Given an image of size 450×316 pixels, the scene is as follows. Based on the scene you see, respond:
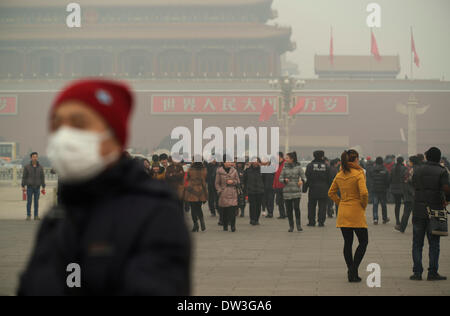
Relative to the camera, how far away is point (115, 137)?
6.20ft

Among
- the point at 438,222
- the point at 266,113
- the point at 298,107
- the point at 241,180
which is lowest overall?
the point at 438,222

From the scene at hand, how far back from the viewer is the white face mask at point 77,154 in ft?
5.90

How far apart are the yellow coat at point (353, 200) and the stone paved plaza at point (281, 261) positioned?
524 millimetres

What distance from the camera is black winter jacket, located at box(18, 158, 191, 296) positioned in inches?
70.2

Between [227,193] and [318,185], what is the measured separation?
1692mm

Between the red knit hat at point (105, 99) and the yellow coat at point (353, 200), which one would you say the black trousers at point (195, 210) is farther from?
the red knit hat at point (105, 99)

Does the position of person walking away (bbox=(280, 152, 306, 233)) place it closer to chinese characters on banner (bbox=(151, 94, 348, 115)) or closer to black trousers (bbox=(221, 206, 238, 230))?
black trousers (bbox=(221, 206, 238, 230))

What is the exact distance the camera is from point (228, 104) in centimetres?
4400

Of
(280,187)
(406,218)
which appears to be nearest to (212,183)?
(280,187)

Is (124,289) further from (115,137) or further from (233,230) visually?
(233,230)

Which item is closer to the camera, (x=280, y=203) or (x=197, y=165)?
(x=197, y=165)

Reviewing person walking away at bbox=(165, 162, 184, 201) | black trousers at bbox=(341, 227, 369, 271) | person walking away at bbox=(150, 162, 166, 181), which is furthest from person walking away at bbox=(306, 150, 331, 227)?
black trousers at bbox=(341, 227, 369, 271)

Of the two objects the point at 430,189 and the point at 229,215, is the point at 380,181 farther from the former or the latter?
the point at 430,189

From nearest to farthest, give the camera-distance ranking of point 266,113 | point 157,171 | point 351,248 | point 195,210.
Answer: point 351,248 < point 157,171 < point 195,210 < point 266,113
